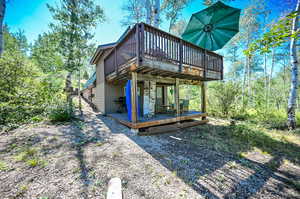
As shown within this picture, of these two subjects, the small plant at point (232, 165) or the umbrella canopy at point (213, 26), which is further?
the umbrella canopy at point (213, 26)

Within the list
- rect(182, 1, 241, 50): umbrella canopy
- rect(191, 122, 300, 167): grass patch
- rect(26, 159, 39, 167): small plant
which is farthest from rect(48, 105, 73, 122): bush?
rect(182, 1, 241, 50): umbrella canopy

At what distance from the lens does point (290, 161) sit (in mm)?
3027

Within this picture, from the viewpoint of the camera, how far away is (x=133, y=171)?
2270 millimetres

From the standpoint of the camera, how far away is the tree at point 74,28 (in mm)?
8805

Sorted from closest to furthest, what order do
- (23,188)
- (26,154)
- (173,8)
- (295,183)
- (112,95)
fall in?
1. (23,188)
2. (295,183)
3. (26,154)
4. (112,95)
5. (173,8)

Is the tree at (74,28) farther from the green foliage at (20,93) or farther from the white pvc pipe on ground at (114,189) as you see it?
the white pvc pipe on ground at (114,189)

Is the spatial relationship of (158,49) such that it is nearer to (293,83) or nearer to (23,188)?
(23,188)

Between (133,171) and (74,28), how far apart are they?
38.3ft

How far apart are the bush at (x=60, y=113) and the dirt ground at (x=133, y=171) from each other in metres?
1.98

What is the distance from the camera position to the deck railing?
3.58m

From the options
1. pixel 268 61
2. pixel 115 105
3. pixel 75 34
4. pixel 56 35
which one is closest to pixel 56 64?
pixel 56 35

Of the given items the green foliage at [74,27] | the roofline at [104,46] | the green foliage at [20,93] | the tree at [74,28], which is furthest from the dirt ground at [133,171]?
the green foliage at [74,27]

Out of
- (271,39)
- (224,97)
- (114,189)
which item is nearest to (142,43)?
(271,39)

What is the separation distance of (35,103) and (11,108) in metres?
1.01
